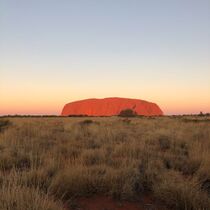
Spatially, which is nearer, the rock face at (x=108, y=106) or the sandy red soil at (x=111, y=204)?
the sandy red soil at (x=111, y=204)

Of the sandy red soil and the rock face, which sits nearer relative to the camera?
the sandy red soil

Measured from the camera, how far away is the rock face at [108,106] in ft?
535

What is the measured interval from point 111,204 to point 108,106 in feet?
532

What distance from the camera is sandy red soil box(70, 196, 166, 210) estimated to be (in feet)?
14.9

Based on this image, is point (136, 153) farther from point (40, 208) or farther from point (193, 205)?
point (40, 208)

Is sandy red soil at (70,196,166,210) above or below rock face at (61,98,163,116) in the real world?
below

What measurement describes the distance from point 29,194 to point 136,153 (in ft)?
15.0

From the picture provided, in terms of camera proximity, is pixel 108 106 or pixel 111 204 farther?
pixel 108 106

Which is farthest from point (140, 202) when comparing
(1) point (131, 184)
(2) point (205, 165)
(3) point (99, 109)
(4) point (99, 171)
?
(3) point (99, 109)

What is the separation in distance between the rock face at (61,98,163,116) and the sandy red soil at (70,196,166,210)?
512ft

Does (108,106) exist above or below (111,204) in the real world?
above

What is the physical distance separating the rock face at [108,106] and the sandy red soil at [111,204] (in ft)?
512

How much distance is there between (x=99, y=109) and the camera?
16438cm

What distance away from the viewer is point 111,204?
184 inches
